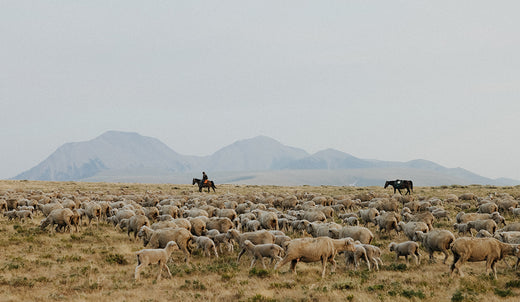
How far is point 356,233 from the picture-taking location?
16797 mm

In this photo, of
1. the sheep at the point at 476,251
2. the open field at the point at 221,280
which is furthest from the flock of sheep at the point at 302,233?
the open field at the point at 221,280

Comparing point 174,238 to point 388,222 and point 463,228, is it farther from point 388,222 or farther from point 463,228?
point 463,228

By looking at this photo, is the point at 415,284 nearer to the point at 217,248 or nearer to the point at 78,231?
the point at 217,248

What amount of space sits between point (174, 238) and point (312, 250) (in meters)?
5.96

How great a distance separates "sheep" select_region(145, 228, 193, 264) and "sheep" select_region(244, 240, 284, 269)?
2.74m

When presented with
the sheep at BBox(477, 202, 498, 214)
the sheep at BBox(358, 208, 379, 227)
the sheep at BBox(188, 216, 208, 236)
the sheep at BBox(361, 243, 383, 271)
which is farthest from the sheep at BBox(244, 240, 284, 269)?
the sheep at BBox(477, 202, 498, 214)

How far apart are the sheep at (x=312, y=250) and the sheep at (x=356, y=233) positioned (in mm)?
2690

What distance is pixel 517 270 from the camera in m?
13.9

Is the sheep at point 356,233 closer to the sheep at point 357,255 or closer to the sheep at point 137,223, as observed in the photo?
the sheep at point 357,255

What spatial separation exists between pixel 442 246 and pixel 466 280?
2537 mm

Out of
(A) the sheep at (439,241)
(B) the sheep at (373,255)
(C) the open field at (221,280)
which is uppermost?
(A) the sheep at (439,241)

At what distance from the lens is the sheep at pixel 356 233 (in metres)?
16.7

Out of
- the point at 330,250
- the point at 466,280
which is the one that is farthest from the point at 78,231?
the point at 466,280

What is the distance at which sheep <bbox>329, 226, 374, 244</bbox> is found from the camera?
1666 cm
